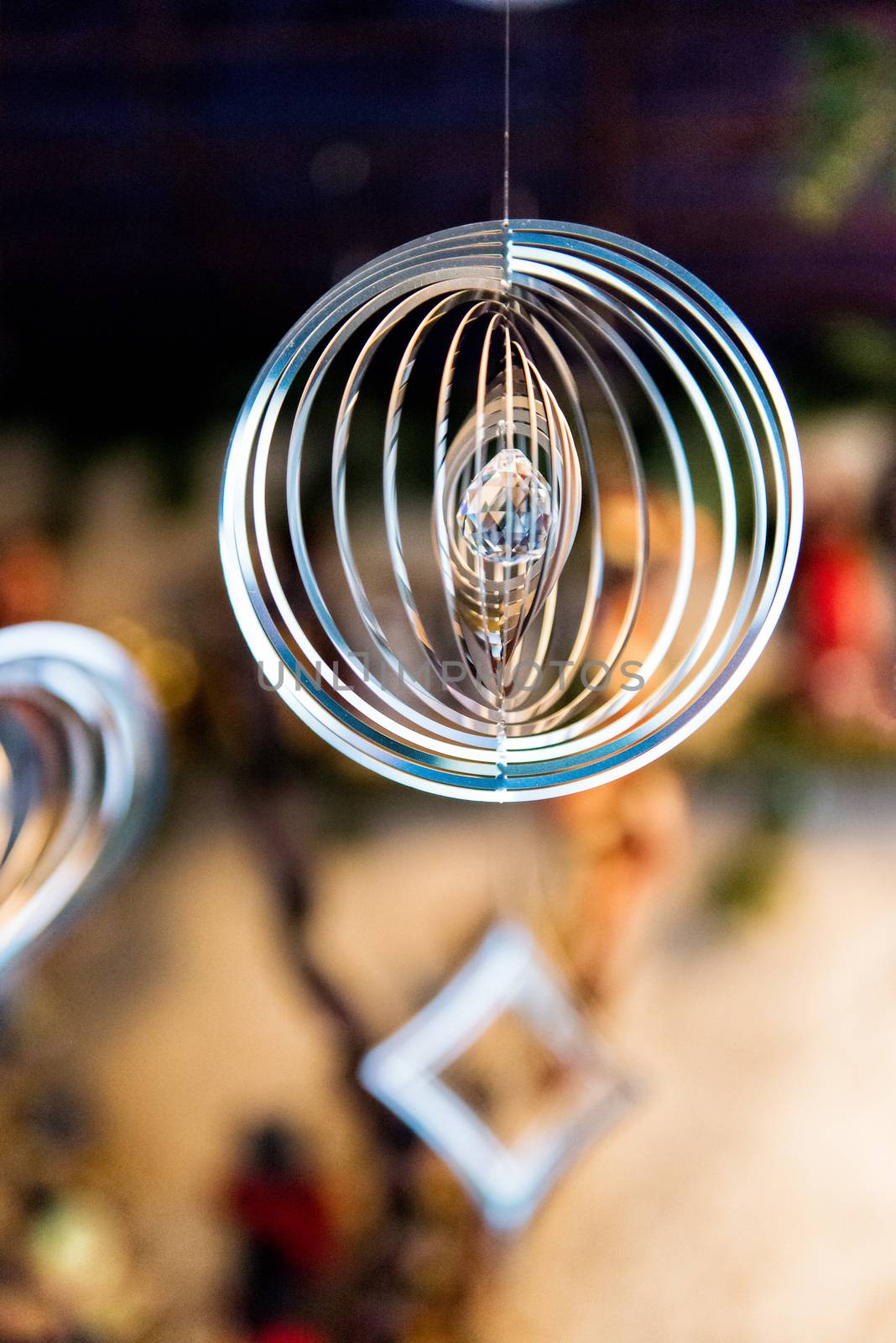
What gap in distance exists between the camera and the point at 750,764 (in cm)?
197

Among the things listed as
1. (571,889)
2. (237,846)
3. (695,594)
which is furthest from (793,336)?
(237,846)

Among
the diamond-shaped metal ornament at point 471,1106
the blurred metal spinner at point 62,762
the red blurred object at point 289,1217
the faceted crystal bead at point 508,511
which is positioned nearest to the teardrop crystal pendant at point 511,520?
the faceted crystal bead at point 508,511

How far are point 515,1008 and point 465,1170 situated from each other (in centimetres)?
39

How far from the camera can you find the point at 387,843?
2.10 metres

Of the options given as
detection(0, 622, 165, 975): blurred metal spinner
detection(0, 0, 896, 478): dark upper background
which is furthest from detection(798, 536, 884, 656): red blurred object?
detection(0, 622, 165, 975): blurred metal spinner

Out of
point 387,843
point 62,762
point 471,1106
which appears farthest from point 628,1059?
point 62,762

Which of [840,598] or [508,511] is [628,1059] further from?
[508,511]

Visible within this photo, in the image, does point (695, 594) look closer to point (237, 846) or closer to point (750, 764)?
point (750, 764)

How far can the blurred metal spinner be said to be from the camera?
50.3 inches

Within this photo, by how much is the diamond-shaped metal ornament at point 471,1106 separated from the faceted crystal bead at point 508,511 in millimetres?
1179

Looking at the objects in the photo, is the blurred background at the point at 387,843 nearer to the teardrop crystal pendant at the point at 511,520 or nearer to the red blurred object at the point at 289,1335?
the red blurred object at the point at 289,1335

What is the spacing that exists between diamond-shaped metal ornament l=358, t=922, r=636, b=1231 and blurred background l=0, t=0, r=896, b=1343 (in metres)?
0.13

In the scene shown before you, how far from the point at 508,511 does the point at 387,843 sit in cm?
159

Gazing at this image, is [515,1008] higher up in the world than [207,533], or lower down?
lower down
